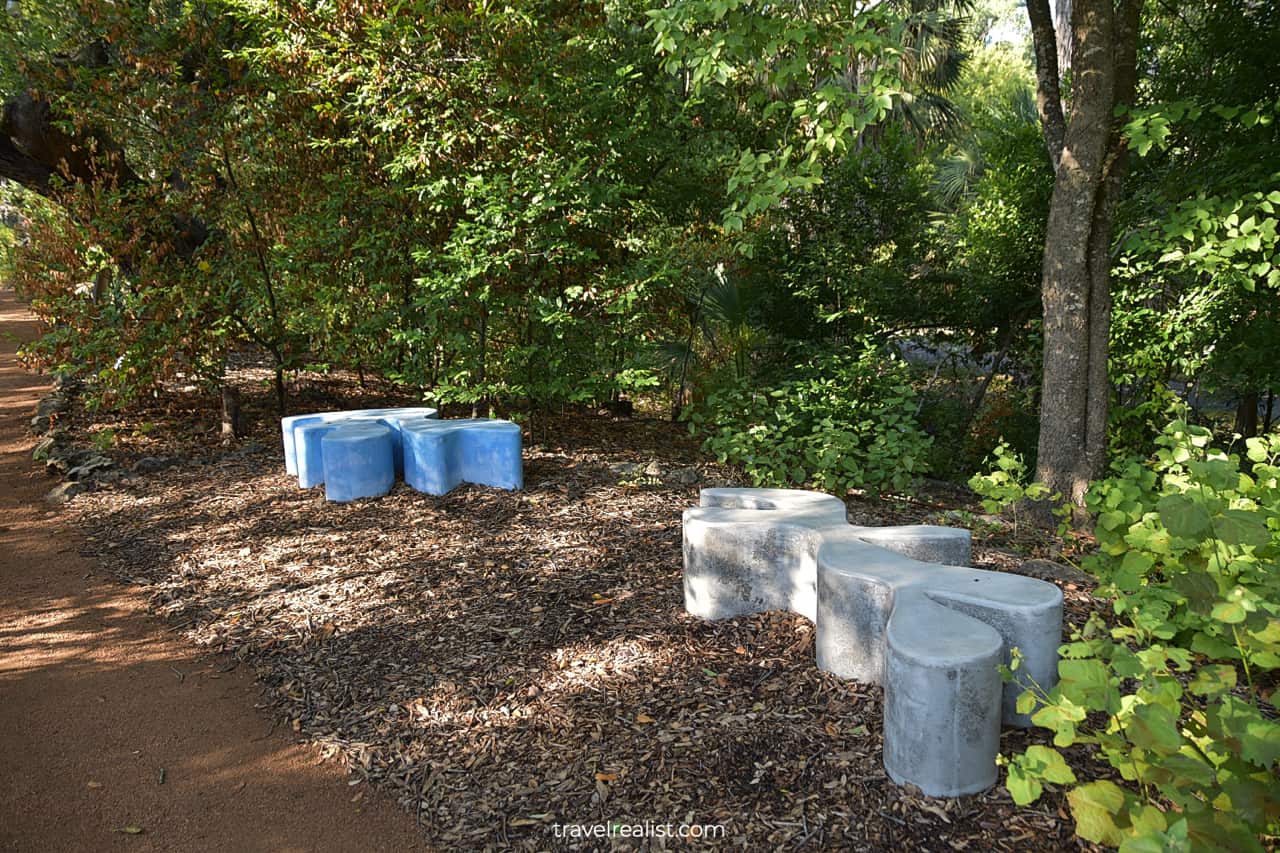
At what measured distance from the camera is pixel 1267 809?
4.56ft

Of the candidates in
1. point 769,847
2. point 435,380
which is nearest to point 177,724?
point 769,847

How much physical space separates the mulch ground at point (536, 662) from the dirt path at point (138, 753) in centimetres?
13

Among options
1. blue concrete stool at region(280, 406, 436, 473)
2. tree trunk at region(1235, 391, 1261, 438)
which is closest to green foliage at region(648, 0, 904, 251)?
blue concrete stool at region(280, 406, 436, 473)

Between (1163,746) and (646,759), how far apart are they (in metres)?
1.59

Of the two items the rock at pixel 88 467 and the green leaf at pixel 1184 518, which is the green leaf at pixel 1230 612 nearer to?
the green leaf at pixel 1184 518

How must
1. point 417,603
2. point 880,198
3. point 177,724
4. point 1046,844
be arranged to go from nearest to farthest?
point 1046,844
point 177,724
point 417,603
point 880,198

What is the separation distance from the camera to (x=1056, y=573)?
12.5ft

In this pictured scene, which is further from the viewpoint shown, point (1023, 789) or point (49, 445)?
point (49, 445)

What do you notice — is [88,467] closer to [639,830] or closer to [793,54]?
[639,830]

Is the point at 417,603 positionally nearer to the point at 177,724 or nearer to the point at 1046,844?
the point at 177,724

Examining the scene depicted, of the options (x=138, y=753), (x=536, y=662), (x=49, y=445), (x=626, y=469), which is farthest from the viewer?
(x=49, y=445)

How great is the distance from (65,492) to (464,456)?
123 inches

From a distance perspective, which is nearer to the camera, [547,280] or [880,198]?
[547,280]

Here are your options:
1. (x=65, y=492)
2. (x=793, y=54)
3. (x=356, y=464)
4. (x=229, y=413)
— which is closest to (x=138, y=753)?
(x=356, y=464)
